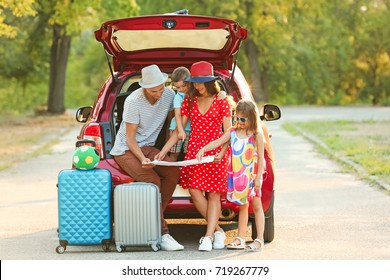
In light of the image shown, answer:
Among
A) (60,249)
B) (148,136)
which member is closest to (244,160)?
(148,136)

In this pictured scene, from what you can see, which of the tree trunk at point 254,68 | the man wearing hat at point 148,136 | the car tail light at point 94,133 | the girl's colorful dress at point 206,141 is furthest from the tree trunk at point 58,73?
the girl's colorful dress at point 206,141

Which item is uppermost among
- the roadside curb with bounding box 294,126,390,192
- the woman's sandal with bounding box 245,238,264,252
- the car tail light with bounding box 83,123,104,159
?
the car tail light with bounding box 83,123,104,159

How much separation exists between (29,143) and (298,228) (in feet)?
49.7

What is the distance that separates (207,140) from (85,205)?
1.15m

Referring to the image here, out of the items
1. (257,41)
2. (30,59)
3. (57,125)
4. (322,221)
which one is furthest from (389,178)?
(257,41)

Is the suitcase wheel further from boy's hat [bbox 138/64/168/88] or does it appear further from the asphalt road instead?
boy's hat [bbox 138/64/168/88]

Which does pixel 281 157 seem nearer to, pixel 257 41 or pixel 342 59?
pixel 257 41

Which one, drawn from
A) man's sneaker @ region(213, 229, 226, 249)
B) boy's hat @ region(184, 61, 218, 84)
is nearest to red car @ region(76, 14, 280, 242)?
man's sneaker @ region(213, 229, 226, 249)

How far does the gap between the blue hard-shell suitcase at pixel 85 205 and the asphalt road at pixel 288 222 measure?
18 cm

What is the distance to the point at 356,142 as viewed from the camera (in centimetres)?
2164

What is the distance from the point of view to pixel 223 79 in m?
9.48

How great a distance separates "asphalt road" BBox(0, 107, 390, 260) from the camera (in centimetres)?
864

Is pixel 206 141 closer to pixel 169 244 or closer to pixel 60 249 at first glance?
pixel 169 244

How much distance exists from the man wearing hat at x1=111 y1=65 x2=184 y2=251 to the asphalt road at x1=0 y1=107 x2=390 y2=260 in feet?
1.85
